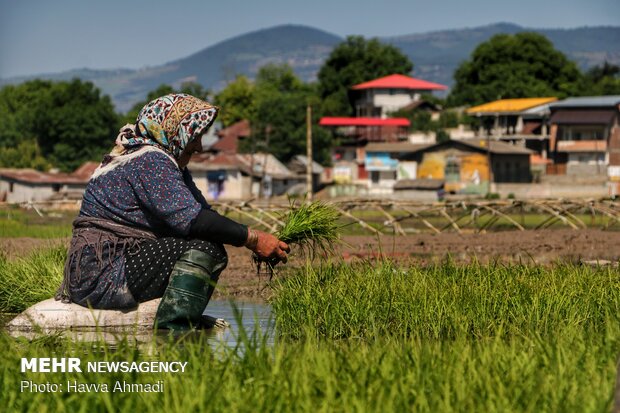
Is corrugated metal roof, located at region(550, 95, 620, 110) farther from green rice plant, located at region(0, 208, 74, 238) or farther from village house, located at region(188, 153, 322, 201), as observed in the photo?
green rice plant, located at region(0, 208, 74, 238)

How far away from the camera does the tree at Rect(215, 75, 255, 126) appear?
77000 mm

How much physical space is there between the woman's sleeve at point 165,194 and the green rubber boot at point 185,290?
0.15 m

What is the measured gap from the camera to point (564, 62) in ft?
245

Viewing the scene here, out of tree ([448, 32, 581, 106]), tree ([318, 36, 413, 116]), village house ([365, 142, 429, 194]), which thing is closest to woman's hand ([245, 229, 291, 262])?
village house ([365, 142, 429, 194])

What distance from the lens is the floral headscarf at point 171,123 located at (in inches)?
229

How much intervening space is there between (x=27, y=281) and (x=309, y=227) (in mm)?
1908

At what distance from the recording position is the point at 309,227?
6.52 meters

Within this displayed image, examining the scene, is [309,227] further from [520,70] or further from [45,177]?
[520,70]

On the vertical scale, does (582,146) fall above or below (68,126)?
below

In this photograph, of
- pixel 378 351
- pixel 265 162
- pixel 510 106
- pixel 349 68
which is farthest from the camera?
pixel 349 68

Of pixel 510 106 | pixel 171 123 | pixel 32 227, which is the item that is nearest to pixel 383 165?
pixel 510 106

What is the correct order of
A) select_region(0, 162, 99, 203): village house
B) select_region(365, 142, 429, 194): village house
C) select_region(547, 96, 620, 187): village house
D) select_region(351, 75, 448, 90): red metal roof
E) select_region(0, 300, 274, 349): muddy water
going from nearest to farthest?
select_region(0, 300, 274, 349): muddy water, select_region(0, 162, 99, 203): village house, select_region(547, 96, 620, 187): village house, select_region(365, 142, 429, 194): village house, select_region(351, 75, 448, 90): red metal roof

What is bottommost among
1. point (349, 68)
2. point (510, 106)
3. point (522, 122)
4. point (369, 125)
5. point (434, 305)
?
point (369, 125)

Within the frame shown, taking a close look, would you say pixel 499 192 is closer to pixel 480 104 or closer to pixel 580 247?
pixel 480 104
